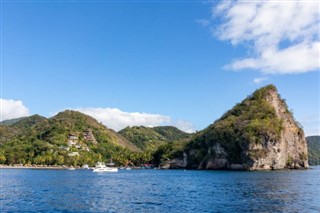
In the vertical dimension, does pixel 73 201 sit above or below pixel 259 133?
below

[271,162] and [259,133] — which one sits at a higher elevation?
[259,133]

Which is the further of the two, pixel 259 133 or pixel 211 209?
pixel 259 133

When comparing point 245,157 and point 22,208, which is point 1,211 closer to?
point 22,208

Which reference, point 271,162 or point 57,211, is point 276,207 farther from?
point 271,162

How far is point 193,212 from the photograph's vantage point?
43062 millimetres

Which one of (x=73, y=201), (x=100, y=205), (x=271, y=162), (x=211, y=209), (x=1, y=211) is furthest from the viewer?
(x=271, y=162)

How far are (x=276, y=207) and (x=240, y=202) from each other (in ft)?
20.3

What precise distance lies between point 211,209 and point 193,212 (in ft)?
11.3

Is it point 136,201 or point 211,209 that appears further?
point 136,201

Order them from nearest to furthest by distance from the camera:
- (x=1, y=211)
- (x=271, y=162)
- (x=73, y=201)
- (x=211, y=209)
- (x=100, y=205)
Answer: (x=1, y=211), (x=211, y=209), (x=100, y=205), (x=73, y=201), (x=271, y=162)

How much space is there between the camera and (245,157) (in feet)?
620

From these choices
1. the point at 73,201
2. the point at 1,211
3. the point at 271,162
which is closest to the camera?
the point at 1,211

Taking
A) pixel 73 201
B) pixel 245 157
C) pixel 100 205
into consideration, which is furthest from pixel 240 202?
pixel 245 157

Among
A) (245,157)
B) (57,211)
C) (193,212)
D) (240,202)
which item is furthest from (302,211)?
(245,157)
